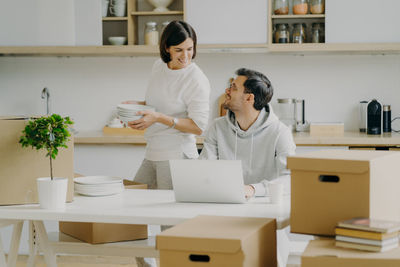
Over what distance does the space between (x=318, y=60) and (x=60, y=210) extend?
3.02 metres

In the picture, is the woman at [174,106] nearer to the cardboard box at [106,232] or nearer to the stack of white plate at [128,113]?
the stack of white plate at [128,113]

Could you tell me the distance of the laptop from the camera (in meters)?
2.20

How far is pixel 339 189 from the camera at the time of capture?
1903 millimetres

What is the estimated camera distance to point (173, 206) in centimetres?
227

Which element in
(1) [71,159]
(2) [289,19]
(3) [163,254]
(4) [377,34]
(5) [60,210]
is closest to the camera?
(3) [163,254]

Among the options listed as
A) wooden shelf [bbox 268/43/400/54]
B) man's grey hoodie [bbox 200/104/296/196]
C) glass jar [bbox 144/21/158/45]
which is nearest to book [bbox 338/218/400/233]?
man's grey hoodie [bbox 200/104/296/196]

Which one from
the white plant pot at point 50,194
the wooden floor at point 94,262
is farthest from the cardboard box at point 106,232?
the wooden floor at point 94,262

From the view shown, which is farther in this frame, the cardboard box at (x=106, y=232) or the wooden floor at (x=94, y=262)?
the wooden floor at (x=94, y=262)

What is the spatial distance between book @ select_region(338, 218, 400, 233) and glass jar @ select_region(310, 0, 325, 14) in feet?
9.38

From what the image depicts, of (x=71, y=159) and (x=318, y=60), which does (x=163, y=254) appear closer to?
(x=71, y=159)

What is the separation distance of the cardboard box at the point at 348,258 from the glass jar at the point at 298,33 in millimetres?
2891

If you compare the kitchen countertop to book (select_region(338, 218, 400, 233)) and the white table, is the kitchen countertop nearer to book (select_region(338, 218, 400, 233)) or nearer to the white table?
the white table

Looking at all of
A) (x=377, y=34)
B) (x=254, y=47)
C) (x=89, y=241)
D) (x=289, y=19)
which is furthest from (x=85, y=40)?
(x=89, y=241)

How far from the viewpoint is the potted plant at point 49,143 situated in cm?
223
